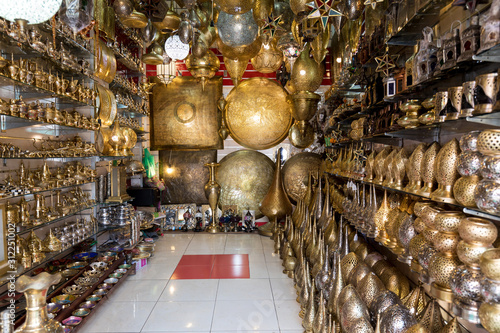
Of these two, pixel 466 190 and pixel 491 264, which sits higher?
pixel 466 190

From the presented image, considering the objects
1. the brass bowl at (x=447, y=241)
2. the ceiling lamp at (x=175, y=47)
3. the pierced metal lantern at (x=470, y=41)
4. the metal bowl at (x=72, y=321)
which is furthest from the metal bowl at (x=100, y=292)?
the pierced metal lantern at (x=470, y=41)

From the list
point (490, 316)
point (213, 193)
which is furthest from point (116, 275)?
point (490, 316)

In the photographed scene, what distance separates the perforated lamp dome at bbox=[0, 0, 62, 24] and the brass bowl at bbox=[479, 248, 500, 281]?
177 cm

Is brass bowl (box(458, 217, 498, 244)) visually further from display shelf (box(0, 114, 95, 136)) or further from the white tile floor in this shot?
display shelf (box(0, 114, 95, 136))

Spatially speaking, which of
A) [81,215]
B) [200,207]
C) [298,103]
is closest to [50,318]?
[81,215]

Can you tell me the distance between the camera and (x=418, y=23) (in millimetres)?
2188

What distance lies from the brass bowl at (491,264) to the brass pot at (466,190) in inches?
7.9

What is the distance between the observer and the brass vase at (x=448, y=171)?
1.59m

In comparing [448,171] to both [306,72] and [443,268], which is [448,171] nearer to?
[443,268]

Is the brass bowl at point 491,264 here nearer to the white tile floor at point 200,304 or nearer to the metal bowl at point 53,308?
the white tile floor at point 200,304

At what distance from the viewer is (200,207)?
6.77 meters

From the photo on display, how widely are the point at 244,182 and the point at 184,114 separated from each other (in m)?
1.66

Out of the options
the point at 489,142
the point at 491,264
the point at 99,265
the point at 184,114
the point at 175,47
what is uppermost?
the point at 175,47

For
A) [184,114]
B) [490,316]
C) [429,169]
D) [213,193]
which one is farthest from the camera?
[184,114]
